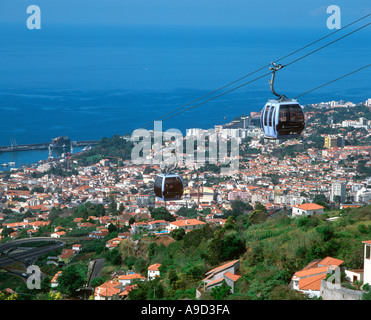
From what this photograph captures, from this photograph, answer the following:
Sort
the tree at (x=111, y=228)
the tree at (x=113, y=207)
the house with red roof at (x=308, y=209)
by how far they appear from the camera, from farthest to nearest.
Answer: the tree at (x=113, y=207) → the tree at (x=111, y=228) → the house with red roof at (x=308, y=209)

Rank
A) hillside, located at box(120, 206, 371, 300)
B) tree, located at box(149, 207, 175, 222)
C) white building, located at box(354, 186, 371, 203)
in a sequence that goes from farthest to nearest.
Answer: white building, located at box(354, 186, 371, 203) → tree, located at box(149, 207, 175, 222) → hillside, located at box(120, 206, 371, 300)

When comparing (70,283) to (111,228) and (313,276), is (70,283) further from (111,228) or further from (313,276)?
(111,228)

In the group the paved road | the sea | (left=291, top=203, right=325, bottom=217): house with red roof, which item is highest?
A: the sea

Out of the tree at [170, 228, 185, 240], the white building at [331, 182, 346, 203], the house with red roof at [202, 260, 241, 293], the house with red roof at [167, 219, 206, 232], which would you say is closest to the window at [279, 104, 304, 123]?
the house with red roof at [202, 260, 241, 293]

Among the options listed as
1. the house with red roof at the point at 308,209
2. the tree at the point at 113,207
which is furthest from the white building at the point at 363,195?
the house with red roof at the point at 308,209

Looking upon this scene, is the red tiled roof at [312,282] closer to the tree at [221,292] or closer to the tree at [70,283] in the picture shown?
the tree at [221,292]

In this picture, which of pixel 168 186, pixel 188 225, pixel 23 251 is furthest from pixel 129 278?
pixel 23 251

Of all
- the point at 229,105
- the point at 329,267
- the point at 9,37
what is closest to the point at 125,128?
the point at 229,105

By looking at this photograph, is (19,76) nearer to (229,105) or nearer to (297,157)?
(229,105)

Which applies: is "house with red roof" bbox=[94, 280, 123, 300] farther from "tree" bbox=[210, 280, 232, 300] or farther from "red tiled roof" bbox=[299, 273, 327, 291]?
"red tiled roof" bbox=[299, 273, 327, 291]
